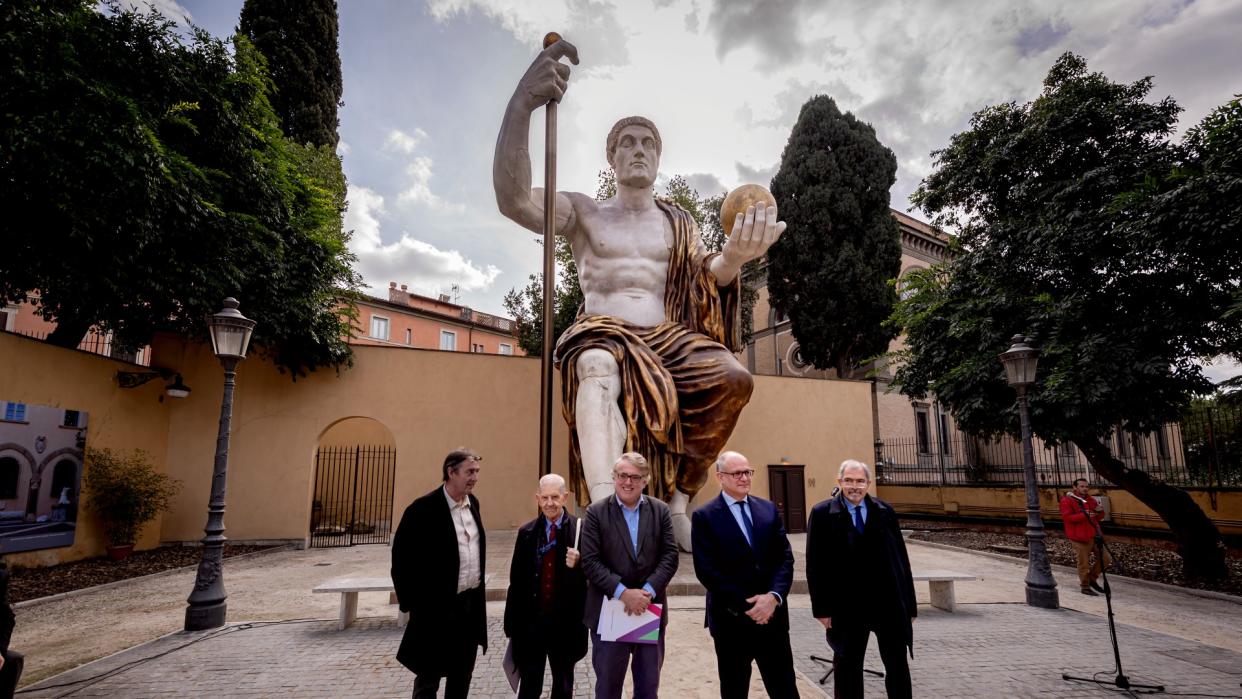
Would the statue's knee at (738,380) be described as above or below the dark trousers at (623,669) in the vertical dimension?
above

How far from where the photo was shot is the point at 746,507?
274 centimetres

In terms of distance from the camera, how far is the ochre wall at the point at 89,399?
802 cm

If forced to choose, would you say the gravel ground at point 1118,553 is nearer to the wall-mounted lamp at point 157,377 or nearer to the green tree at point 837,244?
the green tree at point 837,244

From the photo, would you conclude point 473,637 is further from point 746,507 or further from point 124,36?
point 124,36

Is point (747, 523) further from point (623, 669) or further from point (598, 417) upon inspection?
point (598, 417)

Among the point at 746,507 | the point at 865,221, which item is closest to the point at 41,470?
the point at 746,507

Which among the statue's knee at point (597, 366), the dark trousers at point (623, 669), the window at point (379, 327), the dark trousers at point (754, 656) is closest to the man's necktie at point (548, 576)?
the dark trousers at point (623, 669)

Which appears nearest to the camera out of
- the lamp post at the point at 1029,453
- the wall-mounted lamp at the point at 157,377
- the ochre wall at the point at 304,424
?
the lamp post at the point at 1029,453

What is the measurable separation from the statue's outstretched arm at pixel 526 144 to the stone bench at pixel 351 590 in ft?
9.35

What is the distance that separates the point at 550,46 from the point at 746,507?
330cm

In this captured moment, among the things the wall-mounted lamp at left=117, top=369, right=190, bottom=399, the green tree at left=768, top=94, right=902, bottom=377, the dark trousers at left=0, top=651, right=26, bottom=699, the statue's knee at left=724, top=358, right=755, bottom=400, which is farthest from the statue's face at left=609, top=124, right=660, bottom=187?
the green tree at left=768, top=94, right=902, bottom=377

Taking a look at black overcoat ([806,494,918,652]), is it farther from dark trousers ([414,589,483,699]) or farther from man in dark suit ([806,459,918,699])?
dark trousers ([414,589,483,699])

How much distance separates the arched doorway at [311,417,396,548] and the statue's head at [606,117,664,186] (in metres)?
11.8

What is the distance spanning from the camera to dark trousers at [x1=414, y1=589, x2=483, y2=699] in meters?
2.63
